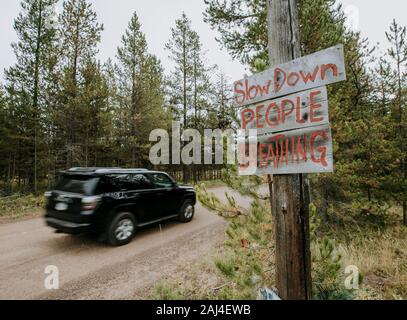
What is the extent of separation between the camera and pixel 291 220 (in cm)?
180

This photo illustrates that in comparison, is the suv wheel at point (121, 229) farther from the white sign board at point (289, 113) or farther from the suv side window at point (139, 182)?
the white sign board at point (289, 113)

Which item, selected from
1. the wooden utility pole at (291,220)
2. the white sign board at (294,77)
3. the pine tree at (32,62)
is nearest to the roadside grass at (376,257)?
the wooden utility pole at (291,220)

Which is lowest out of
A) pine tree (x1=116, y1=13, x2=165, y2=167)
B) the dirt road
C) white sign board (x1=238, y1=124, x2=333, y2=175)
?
the dirt road

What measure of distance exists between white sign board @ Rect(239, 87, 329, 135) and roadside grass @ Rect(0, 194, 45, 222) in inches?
362

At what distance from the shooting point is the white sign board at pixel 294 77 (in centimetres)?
162

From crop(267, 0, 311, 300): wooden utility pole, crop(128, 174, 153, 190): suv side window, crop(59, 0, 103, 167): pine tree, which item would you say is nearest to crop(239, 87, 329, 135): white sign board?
crop(267, 0, 311, 300): wooden utility pole

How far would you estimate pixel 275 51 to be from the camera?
6.48ft

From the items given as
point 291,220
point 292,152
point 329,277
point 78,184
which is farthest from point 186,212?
point 292,152

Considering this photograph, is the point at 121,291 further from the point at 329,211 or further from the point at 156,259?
the point at 329,211

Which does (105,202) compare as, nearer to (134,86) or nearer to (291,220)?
(291,220)

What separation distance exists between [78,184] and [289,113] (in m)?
4.59

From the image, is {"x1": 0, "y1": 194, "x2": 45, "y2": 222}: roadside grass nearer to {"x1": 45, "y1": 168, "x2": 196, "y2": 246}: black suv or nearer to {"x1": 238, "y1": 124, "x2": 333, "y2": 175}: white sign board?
{"x1": 45, "y1": 168, "x2": 196, "y2": 246}: black suv

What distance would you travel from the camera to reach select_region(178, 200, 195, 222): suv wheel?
6.68 metres
